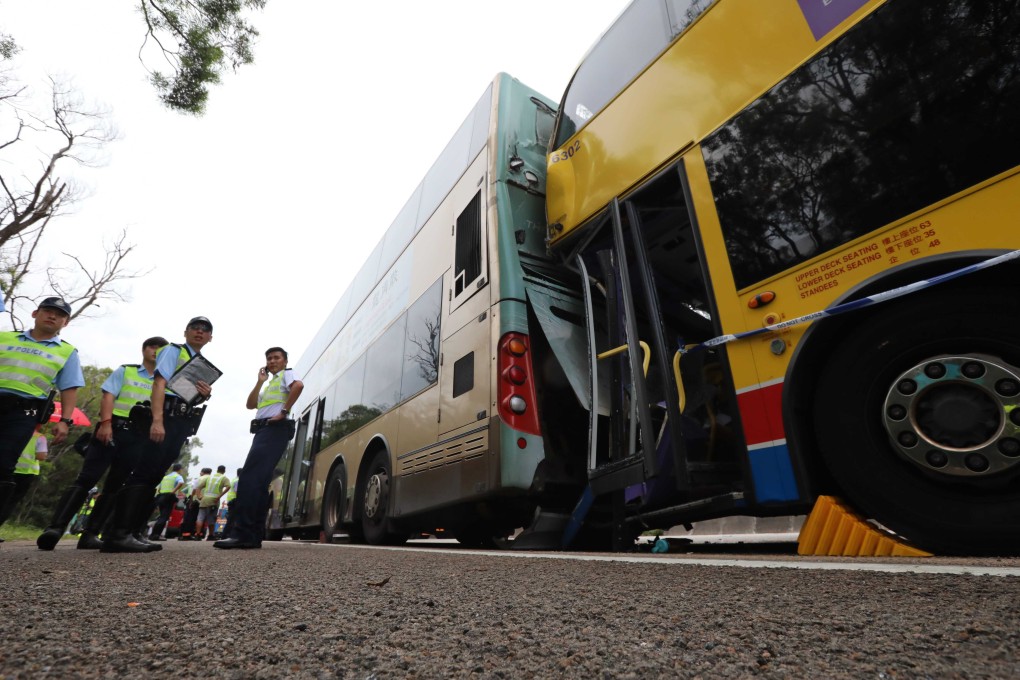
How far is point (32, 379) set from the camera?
3.47 meters

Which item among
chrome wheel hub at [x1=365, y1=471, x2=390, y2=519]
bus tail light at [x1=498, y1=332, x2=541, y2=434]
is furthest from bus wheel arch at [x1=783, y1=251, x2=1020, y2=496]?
chrome wheel hub at [x1=365, y1=471, x2=390, y2=519]

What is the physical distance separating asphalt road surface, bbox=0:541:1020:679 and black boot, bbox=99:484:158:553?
233 cm

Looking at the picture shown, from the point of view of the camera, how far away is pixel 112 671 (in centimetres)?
85

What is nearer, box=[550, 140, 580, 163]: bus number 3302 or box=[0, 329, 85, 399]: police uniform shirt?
box=[0, 329, 85, 399]: police uniform shirt

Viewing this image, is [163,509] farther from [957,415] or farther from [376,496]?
[957,415]

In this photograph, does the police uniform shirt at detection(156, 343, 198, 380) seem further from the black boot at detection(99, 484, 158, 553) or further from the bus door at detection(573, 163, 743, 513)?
the bus door at detection(573, 163, 743, 513)

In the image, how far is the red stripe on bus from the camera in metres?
2.45

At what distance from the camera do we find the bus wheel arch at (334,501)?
6.40 metres

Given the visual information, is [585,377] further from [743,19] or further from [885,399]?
[743,19]

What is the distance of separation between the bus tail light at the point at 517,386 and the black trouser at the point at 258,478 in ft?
7.13

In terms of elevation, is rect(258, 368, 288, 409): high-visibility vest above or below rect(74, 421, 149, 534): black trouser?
above

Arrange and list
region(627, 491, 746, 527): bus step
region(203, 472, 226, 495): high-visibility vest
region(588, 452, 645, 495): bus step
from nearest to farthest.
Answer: region(627, 491, 746, 527): bus step → region(588, 452, 645, 495): bus step → region(203, 472, 226, 495): high-visibility vest

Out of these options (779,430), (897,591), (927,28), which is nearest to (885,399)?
(779,430)

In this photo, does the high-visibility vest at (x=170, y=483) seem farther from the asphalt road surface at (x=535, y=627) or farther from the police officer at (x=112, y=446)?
the asphalt road surface at (x=535, y=627)
